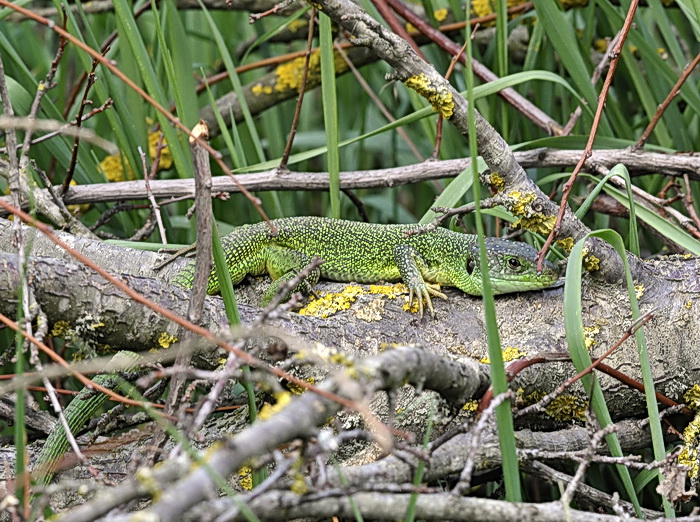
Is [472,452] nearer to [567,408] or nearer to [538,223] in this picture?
[567,408]

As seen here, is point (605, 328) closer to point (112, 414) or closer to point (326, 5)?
point (326, 5)

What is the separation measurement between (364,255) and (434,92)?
1293mm

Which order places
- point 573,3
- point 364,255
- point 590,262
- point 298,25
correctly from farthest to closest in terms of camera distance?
point 298,25 < point 573,3 < point 364,255 < point 590,262

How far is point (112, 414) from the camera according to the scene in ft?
8.37

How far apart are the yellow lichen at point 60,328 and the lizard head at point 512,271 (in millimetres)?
1398

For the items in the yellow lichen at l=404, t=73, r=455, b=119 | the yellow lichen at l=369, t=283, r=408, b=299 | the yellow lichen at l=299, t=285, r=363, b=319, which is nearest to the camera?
the yellow lichen at l=404, t=73, r=455, b=119

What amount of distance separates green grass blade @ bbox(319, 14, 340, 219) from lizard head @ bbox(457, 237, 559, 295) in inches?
23.3

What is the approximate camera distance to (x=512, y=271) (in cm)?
277

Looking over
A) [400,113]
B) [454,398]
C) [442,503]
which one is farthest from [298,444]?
[400,113]

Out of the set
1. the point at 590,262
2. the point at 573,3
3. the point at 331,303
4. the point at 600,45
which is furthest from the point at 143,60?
the point at 600,45

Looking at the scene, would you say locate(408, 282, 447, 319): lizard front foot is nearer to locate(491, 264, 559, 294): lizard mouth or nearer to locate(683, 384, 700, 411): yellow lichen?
locate(491, 264, 559, 294): lizard mouth

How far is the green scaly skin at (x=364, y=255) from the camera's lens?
2.89 meters

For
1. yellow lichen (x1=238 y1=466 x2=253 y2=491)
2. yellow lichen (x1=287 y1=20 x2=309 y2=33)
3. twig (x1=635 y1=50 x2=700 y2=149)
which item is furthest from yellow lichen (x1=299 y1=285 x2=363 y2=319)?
yellow lichen (x1=287 y1=20 x2=309 y2=33)

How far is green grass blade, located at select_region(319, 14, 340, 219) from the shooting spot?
8.62ft
